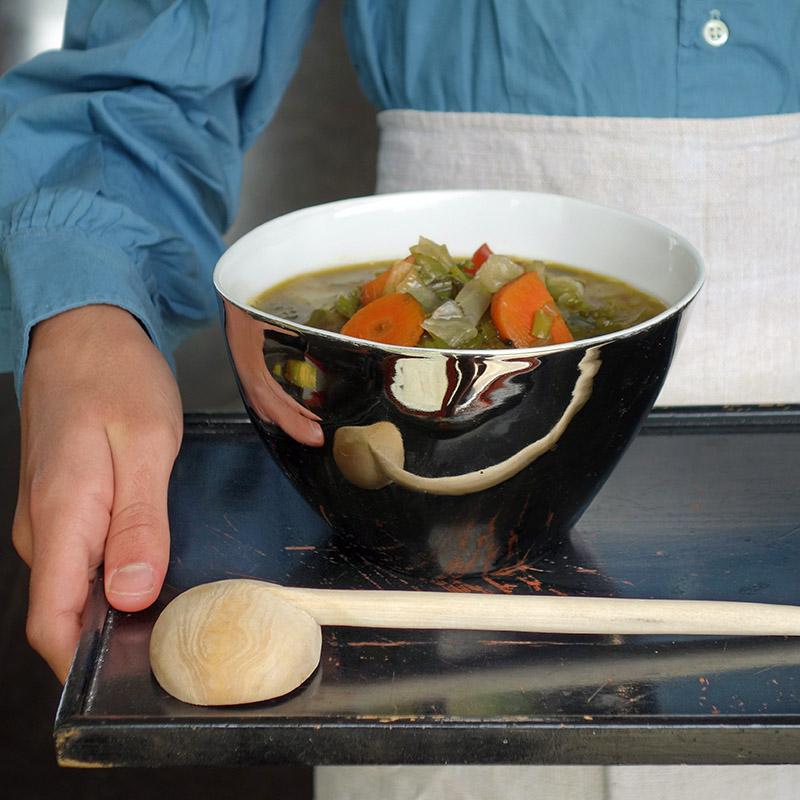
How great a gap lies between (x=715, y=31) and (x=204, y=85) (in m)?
0.49

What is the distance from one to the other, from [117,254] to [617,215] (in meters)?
0.43

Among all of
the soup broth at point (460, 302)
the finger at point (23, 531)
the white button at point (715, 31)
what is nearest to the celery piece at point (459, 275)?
the soup broth at point (460, 302)

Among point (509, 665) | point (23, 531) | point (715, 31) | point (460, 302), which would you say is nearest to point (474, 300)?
point (460, 302)

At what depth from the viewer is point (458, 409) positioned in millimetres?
539

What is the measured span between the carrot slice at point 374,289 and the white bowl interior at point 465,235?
0.27ft

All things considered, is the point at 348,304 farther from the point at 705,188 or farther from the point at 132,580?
the point at 705,188

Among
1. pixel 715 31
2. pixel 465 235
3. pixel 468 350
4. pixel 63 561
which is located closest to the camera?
pixel 468 350

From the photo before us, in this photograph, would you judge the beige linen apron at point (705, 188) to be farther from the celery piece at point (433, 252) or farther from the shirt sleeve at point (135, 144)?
the celery piece at point (433, 252)

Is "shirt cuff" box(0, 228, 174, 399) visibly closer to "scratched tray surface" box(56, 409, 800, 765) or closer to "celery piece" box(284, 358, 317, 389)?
"scratched tray surface" box(56, 409, 800, 765)

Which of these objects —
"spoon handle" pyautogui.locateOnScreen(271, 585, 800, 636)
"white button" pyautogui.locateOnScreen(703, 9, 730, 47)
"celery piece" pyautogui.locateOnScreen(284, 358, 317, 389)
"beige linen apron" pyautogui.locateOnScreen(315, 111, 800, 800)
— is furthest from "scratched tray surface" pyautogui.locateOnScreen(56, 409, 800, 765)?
"white button" pyautogui.locateOnScreen(703, 9, 730, 47)

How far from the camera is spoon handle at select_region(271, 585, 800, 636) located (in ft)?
1.81

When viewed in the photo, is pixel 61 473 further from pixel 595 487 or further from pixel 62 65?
pixel 62 65

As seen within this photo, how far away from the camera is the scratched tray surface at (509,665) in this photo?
1.60ft

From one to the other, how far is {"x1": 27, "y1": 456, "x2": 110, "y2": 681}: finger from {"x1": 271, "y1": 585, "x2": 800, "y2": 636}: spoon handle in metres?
0.14
